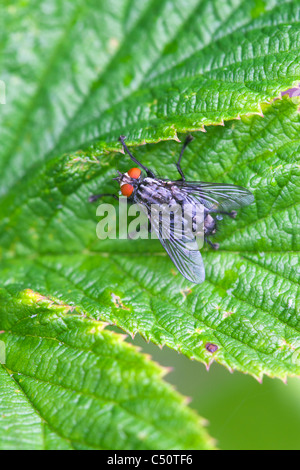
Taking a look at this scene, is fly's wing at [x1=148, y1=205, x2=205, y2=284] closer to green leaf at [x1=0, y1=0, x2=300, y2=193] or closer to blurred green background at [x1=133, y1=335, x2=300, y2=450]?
green leaf at [x1=0, y1=0, x2=300, y2=193]

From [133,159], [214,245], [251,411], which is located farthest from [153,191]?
[251,411]

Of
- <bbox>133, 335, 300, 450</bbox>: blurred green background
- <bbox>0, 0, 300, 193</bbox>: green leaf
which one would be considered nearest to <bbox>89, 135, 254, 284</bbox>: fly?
<bbox>0, 0, 300, 193</bbox>: green leaf

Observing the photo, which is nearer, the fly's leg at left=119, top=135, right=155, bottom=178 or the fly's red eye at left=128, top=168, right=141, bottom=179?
the fly's leg at left=119, top=135, right=155, bottom=178

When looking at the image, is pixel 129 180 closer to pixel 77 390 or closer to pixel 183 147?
pixel 183 147

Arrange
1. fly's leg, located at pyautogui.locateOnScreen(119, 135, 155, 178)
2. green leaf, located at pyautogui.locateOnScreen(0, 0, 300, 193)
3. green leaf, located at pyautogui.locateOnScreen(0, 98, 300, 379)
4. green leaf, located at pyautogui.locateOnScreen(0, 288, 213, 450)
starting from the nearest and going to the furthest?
green leaf, located at pyautogui.locateOnScreen(0, 288, 213, 450)
green leaf, located at pyautogui.locateOnScreen(0, 98, 300, 379)
green leaf, located at pyautogui.locateOnScreen(0, 0, 300, 193)
fly's leg, located at pyautogui.locateOnScreen(119, 135, 155, 178)

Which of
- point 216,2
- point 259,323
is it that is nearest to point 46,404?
point 259,323
